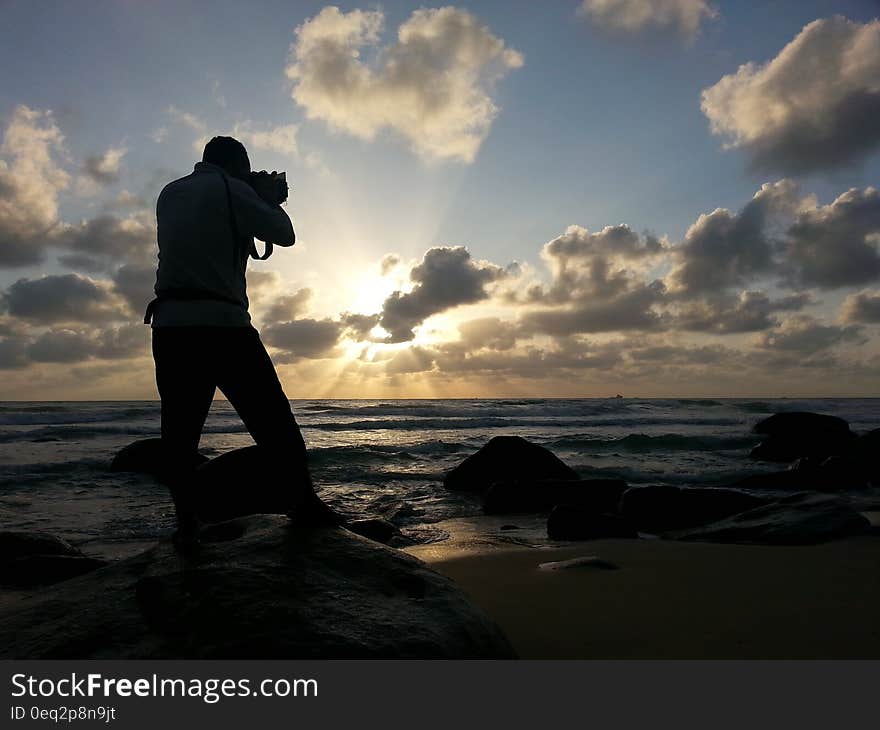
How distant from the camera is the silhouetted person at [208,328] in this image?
2.98 metres

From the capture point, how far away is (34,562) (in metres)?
5.40

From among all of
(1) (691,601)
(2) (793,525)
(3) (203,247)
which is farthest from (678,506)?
(3) (203,247)

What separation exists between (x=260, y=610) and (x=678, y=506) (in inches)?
295

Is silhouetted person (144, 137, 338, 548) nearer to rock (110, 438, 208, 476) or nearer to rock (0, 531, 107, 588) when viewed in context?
rock (0, 531, 107, 588)

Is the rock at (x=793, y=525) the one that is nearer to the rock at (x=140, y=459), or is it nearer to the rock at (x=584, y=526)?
the rock at (x=584, y=526)

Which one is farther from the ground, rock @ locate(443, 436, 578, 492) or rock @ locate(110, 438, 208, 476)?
rock @ locate(110, 438, 208, 476)

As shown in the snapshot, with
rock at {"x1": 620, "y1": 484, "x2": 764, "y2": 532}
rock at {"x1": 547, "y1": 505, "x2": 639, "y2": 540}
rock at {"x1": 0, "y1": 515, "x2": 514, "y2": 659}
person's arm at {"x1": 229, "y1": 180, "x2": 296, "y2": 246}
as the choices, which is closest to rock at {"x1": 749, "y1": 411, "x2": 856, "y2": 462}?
rock at {"x1": 620, "y1": 484, "x2": 764, "y2": 532}

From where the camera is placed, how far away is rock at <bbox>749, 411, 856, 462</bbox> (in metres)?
18.0

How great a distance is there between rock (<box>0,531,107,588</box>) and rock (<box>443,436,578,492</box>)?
7.86 m
